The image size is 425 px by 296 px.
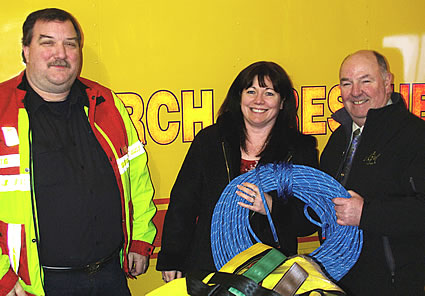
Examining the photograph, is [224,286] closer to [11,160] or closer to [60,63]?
[11,160]

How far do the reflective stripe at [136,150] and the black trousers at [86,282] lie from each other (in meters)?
0.61

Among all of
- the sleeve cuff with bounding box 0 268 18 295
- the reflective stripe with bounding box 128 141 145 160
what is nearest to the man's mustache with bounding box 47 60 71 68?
the reflective stripe with bounding box 128 141 145 160

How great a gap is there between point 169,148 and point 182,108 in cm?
28

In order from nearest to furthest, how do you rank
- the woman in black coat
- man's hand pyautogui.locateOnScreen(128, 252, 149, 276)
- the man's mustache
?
the man's mustache < the woman in black coat < man's hand pyautogui.locateOnScreen(128, 252, 149, 276)

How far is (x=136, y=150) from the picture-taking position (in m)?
2.70

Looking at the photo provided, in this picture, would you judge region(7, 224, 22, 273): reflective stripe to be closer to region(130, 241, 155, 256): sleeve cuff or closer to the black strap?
region(130, 241, 155, 256): sleeve cuff

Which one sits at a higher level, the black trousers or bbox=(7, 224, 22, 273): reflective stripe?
bbox=(7, 224, 22, 273): reflective stripe

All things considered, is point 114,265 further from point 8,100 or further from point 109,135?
point 8,100

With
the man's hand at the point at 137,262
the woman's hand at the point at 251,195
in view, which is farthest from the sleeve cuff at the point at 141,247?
the woman's hand at the point at 251,195

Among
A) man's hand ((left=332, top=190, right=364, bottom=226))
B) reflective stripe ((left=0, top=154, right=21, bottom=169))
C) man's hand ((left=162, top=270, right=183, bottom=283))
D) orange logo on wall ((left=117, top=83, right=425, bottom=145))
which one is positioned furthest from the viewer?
orange logo on wall ((left=117, top=83, right=425, bottom=145))

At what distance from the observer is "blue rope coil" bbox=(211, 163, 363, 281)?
2.11 meters

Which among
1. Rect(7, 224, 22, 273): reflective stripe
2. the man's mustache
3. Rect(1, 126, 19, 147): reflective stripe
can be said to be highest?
the man's mustache

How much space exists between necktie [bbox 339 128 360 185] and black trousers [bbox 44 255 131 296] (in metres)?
1.37

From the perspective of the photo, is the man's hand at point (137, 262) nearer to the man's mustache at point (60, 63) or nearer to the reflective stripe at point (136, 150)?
the reflective stripe at point (136, 150)
